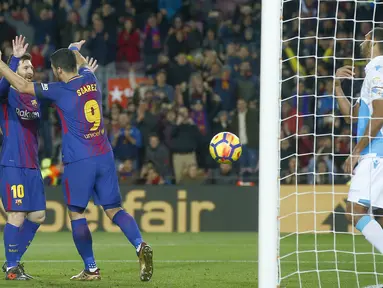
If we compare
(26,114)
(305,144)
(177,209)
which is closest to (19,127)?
(26,114)

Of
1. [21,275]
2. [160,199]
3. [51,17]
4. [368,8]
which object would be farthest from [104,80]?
[21,275]

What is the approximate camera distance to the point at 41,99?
7922 millimetres

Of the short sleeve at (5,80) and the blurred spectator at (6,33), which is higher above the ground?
the blurred spectator at (6,33)

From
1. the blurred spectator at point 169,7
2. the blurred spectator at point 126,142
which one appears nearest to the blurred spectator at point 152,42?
the blurred spectator at point 169,7

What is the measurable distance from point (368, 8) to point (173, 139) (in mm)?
4973

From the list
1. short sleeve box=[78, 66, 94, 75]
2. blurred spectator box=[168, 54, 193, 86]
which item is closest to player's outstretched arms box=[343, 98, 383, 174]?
short sleeve box=[78, 66, 94, 75]

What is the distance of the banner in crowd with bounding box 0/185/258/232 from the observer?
567 inches

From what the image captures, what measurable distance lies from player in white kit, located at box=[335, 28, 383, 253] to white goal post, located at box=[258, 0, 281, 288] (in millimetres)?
1340

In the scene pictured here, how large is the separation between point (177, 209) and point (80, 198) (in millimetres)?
6499

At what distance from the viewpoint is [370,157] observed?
7492 mm

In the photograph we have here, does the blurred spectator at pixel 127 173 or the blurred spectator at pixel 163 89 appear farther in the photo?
the blurred spectator at pixel 163 89

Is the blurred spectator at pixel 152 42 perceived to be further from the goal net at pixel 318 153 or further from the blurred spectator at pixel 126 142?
the goal net at pixel 318 153

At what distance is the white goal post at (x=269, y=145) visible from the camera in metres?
6.20

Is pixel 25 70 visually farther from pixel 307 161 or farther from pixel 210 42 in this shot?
pixel 210 42
